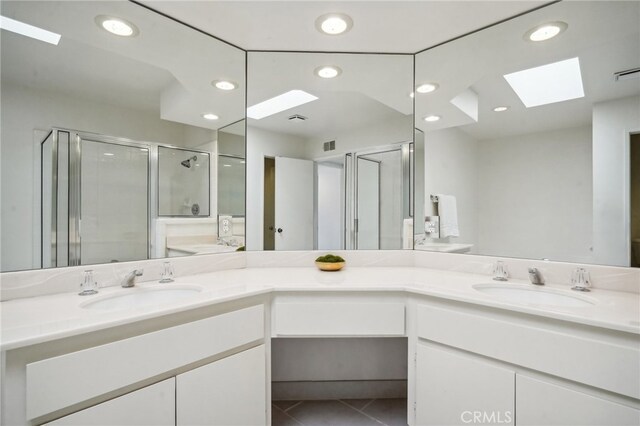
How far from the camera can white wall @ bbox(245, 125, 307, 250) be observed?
201cm

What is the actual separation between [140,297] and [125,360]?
462mm

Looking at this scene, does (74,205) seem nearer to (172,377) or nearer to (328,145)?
(172,377)

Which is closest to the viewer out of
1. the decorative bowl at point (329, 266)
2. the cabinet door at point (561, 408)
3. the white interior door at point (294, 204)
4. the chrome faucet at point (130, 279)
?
the cabinet door at point (561, 408)

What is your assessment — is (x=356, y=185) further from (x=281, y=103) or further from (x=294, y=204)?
(x=281, y=103)

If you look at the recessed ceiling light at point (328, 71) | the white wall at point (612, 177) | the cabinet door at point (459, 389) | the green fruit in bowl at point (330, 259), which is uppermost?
the recessed ceiling light at point (328, 71)

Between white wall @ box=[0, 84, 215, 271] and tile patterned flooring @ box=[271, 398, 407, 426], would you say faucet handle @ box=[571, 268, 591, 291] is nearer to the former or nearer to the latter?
tile patterned flooring @ box=[271, 398, 407, 426]

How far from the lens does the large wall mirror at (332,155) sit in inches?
80.0

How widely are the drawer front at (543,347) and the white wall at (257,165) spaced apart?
114 cm

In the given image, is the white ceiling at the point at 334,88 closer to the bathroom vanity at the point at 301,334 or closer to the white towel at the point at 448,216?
the white towel at the point at 448,216

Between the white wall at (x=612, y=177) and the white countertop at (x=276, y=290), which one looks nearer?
the white countertop at (x=276, y=290)

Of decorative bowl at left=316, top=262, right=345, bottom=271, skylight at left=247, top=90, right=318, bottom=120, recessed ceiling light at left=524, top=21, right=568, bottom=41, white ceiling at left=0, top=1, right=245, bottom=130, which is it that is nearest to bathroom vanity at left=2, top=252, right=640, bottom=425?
decorative bowl at left=316, top=262, right=345, bottom=271

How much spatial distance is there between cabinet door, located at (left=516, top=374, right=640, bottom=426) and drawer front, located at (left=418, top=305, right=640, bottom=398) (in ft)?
0.18

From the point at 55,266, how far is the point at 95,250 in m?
0.16

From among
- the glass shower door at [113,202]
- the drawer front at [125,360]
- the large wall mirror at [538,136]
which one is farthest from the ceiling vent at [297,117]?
the drawer front at [125,360]
